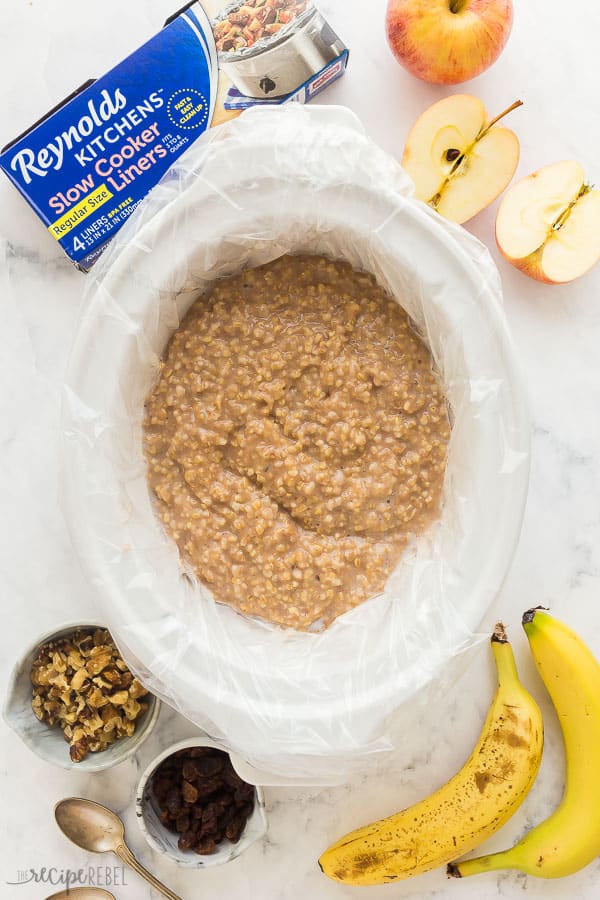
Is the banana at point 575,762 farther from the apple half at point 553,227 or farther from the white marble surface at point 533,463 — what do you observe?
the apple half at point 553,227

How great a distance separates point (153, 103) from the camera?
1183 millimetres

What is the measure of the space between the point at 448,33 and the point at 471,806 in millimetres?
1123

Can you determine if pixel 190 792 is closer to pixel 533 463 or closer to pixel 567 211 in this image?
pixel 533 463

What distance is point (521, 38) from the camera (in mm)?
1313

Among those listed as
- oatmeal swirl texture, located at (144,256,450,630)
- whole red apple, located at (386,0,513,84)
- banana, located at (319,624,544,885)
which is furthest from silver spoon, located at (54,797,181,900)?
whole red apple, located at (386,0,513,84)

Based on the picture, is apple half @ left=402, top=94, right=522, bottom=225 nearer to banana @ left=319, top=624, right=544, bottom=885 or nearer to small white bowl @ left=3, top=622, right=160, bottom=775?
banana @ left=319, top=624, right=544, bottom=885

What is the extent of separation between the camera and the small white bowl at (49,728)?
1.19m

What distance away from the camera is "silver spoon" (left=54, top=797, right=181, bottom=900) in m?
1.27

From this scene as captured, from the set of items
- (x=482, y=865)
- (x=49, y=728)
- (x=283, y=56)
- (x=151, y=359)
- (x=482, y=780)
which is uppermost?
(x=283, y=56)

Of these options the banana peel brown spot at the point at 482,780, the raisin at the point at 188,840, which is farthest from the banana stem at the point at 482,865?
the raisin at the point at 188,840

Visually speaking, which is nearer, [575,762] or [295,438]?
[295,438]

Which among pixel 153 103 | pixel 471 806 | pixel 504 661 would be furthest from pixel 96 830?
pixel 153 103

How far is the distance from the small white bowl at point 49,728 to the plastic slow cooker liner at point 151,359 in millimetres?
155

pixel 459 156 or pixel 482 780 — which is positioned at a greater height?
pixel 459 156
